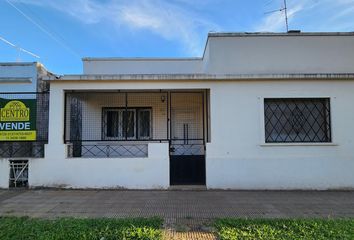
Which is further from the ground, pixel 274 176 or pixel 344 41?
pixel 344 41

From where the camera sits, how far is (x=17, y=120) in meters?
8.64

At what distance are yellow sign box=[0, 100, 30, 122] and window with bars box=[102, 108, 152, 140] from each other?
3022 millimetres

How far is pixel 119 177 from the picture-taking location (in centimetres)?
832

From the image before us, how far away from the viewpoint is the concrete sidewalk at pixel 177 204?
5781 millimetres

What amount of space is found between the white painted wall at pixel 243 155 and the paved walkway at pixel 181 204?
429mm

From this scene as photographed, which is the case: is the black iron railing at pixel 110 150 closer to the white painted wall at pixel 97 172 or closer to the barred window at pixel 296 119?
the white painted wall at pixel 97 172

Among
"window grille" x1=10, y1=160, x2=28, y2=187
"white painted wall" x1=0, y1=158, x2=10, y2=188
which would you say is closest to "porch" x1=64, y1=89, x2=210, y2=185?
"window grille" x1=10, y1=160, x2=28, y2=187

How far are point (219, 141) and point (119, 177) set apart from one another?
3.31 meters

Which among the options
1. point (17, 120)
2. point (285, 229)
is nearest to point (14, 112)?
point (17, 120)

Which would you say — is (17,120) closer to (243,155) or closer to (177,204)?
(177,204)

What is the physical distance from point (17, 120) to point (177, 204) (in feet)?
19.5

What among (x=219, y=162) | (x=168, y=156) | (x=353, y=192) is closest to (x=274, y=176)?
(x=219, y=162)

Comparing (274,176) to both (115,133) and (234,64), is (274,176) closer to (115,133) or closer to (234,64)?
(234,64)

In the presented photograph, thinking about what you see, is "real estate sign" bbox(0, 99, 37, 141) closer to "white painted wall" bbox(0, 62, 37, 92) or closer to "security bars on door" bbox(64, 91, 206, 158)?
"security bars on door" bbox(64, 91, 206, 158)
